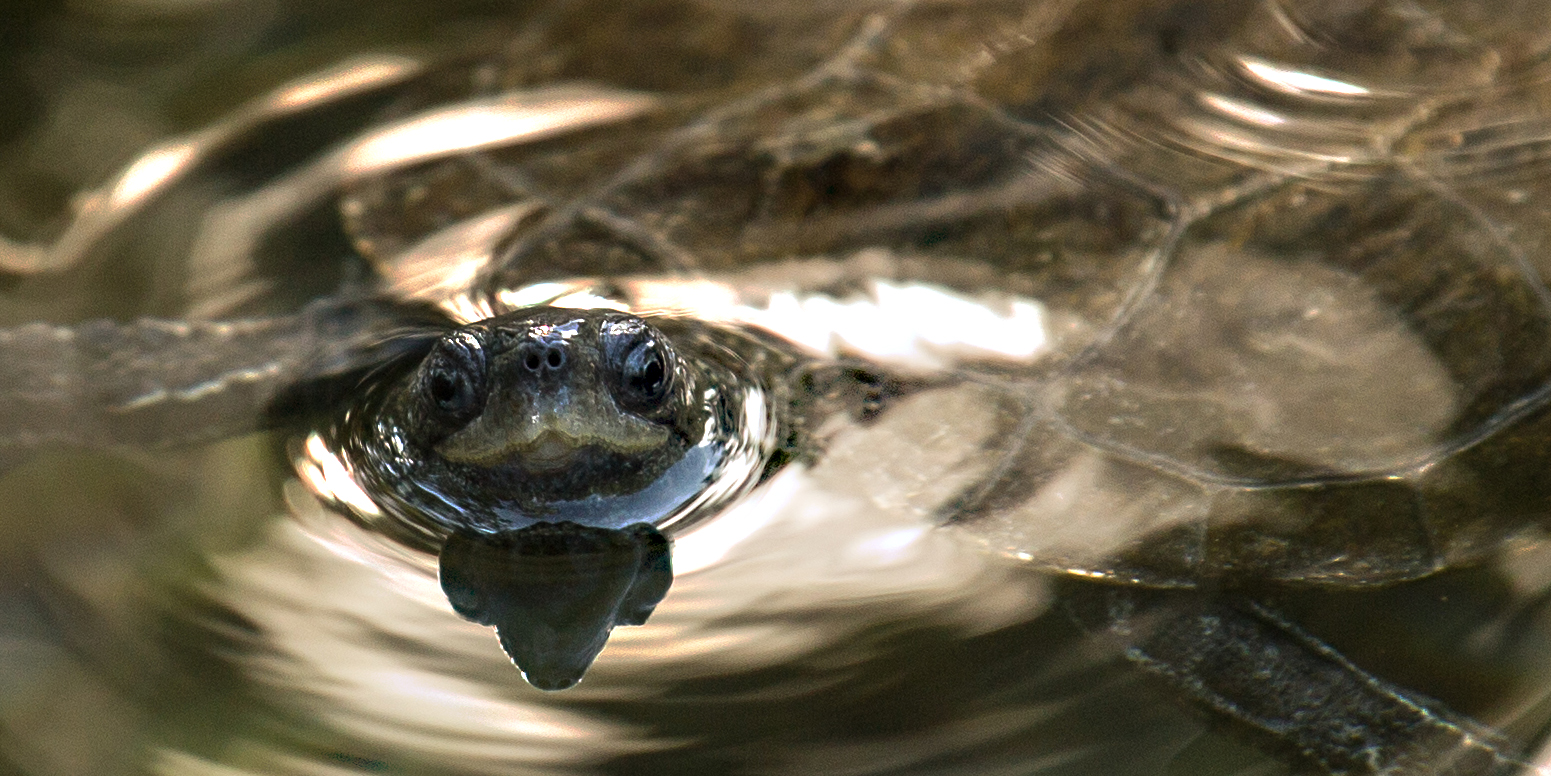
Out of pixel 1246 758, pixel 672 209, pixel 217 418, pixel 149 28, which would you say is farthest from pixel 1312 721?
pixel 149 28

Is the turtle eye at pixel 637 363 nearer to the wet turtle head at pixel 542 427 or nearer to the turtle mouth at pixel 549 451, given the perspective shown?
the wet turtle head at pixel 542 427

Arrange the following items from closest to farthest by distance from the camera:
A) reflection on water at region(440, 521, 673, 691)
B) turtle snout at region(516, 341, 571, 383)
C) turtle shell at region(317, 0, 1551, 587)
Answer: turtle snout at region(516, 341, 571, 383), reflection on water at region(440, 521, 673, 691), turtle shell at region(317, 0, 1551, 587)

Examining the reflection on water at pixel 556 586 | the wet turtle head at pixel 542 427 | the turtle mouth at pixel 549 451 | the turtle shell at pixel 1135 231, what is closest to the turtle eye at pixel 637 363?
the wet turtle head at pixel 542 427

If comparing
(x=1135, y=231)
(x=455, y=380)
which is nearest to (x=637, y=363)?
(x=455, y=380)

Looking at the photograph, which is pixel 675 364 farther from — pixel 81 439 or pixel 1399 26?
pixel 1399 26

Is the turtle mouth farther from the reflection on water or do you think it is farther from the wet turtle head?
the reflection on water

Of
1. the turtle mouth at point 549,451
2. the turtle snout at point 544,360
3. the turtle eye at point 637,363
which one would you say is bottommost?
the turtle mouth at point 549,451

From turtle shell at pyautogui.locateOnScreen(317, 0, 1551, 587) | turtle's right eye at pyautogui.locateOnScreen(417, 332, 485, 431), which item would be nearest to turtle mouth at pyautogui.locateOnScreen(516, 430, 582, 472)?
turtle's right eye at pyautogui.locateOnScreen(417, 332, 485, 431)
